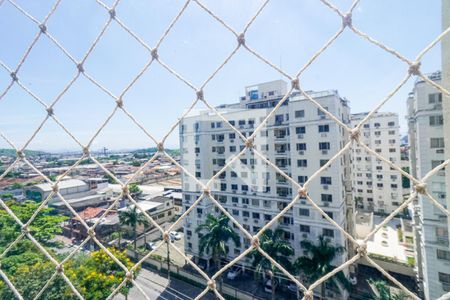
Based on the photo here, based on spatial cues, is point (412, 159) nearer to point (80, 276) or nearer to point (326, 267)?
point (326, 267)

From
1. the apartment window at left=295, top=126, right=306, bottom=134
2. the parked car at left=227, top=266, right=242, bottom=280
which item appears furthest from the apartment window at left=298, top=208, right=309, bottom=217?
the parked car at left=227, top=266, right=242, bottom=280

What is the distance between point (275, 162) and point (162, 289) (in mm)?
4030

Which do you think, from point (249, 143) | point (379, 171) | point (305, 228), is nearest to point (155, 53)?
point (249, 143)

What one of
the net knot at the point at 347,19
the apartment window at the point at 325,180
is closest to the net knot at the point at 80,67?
the net knot at the point at 347,19

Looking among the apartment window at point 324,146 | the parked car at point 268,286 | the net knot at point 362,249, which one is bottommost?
the parked car at point 268,286

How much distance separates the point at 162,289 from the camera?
5.90m

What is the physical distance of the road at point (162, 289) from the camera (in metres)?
5.46

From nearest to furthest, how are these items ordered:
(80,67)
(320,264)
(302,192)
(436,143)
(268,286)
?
(302,192), (80,67), (436,143), (320,264), (268,286)

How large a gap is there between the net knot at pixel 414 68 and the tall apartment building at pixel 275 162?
4.67 meters

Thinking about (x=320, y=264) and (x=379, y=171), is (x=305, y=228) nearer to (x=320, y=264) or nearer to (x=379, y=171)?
(x=320, y=264)

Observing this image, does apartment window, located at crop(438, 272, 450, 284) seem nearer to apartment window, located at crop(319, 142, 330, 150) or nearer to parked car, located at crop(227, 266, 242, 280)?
apartment window, located at crop(319, 142, 330, 150)

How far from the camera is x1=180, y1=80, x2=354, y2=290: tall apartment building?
5.03m

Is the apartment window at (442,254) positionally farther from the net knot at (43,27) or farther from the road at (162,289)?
the net knot at (43,27)

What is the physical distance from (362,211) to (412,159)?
5.16 metres
